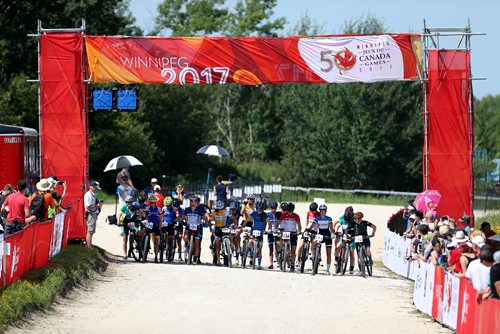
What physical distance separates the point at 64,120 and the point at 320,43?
650 centimetres

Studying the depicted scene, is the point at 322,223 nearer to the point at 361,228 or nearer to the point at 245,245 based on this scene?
the point at 361,228

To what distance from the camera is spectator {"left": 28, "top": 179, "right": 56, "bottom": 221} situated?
918 inches

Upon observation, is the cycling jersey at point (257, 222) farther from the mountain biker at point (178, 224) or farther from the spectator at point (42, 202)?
the spectator at point (42, 202)

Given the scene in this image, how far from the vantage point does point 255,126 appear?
9188cm

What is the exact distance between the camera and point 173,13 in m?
105

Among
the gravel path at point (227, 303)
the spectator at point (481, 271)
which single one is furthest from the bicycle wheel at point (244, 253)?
the spectator at point (481, 271)

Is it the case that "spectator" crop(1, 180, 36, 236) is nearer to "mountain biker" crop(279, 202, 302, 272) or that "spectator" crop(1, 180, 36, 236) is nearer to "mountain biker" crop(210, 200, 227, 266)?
"mountain biker" crop(210, 200, 227, 266)

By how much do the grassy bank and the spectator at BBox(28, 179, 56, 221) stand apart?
0.93 meters

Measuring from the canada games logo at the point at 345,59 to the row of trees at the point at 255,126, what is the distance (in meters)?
26.9

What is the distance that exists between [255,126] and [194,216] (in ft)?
214

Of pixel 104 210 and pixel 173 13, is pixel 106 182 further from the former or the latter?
pixel 173 13

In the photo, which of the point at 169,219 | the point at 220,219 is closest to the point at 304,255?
the point at 220,219

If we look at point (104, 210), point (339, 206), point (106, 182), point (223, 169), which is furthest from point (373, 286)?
point (223, 169)

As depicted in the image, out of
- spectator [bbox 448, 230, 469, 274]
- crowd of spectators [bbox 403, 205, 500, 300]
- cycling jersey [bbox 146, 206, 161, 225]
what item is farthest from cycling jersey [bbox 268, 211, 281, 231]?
spectator [bbox 448, 230, 469, 274]
